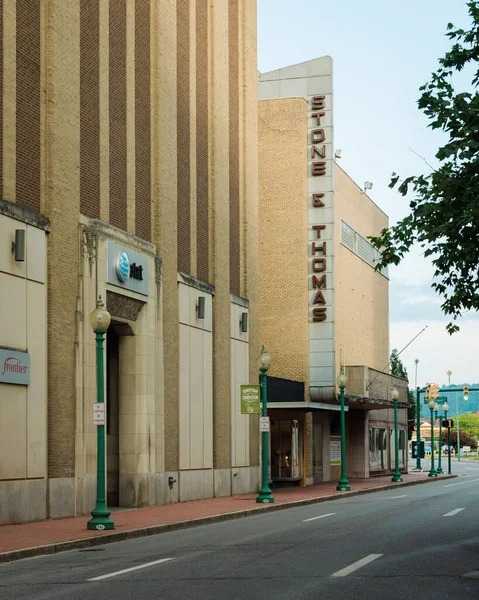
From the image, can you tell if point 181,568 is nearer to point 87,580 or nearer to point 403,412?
point 87,580

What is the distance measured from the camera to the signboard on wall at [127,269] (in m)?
29.9

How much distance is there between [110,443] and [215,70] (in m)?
14.6

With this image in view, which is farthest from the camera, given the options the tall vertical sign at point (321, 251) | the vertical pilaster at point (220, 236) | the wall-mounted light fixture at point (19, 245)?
the tall vertical sign at point (321, 251)

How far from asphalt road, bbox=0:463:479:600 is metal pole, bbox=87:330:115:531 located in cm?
121

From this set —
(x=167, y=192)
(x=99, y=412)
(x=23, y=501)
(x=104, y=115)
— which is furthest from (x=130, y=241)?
(x=99, y=412)

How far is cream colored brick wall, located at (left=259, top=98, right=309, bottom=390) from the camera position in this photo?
175ft

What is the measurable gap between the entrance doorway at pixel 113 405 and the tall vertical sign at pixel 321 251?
21921 millimetres

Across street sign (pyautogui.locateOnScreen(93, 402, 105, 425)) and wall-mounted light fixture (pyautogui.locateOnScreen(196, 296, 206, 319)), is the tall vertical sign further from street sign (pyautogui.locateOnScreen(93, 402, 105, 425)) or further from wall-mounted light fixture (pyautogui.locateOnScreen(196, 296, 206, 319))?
street sign (pyautogui.locateOnScreen(93, 402, 105, 425))

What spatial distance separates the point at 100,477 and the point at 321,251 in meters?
31.4

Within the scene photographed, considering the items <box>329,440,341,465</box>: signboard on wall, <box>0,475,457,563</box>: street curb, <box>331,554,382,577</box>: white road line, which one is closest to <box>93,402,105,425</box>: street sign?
<box>0,475,457,563</box>: street curb

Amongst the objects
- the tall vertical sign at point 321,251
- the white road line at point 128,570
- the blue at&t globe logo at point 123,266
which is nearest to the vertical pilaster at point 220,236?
the blue at&t globe logo at point 123,266

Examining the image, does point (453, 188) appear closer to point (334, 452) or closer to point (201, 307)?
point (201, 307)

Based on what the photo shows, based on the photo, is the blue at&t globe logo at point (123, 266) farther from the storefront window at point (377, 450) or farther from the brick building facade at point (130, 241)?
the storefront window at point (377, 450)

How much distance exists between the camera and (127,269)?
30578 mm
